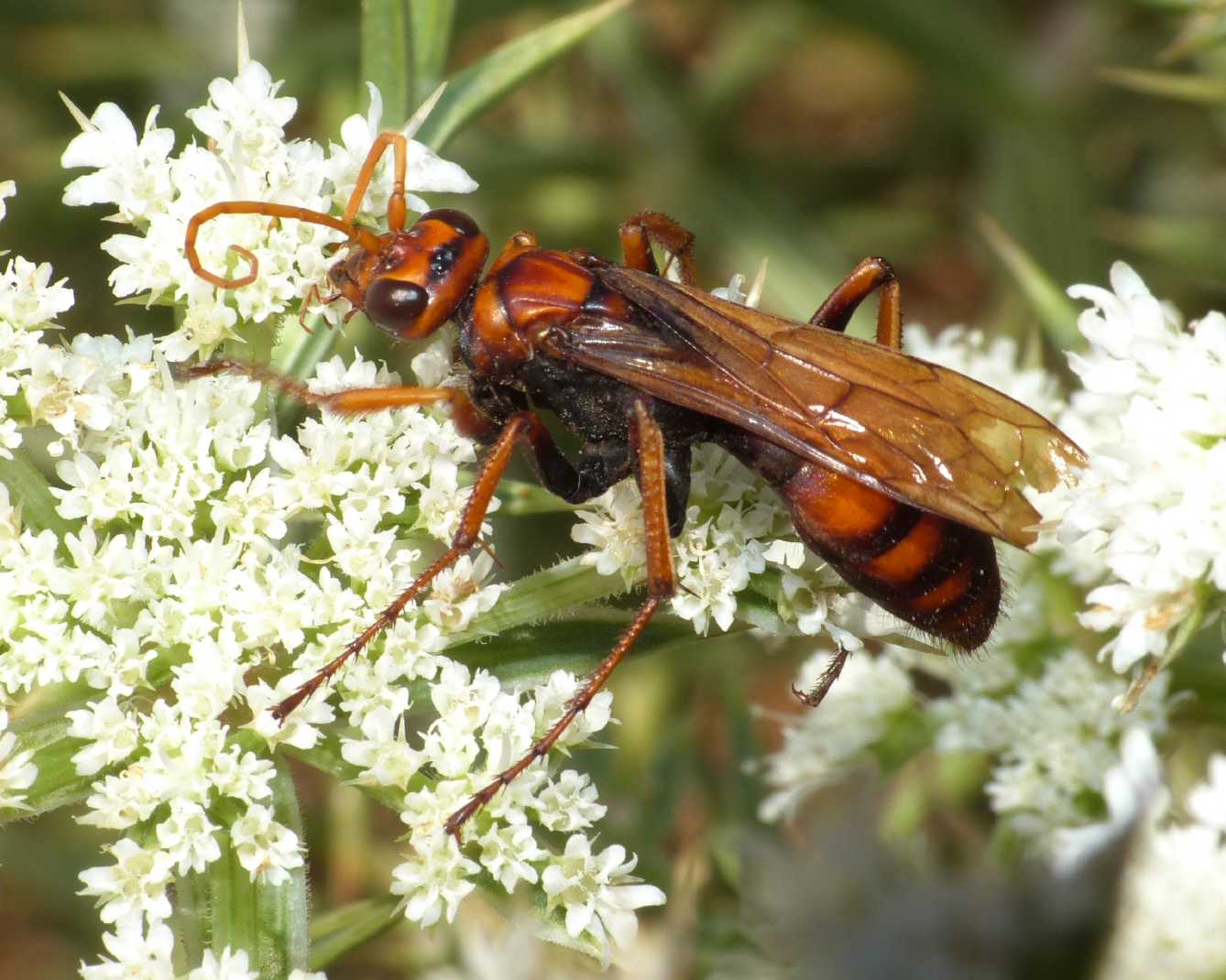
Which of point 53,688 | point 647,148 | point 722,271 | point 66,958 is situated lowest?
point 53,688

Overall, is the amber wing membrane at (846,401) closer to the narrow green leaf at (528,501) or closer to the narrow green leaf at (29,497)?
the narrow green leaf at (528,501)

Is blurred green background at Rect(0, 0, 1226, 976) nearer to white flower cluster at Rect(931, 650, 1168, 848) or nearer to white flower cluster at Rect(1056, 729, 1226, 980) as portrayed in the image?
white flower cluster at Rect(931, 650, 1168, 848)

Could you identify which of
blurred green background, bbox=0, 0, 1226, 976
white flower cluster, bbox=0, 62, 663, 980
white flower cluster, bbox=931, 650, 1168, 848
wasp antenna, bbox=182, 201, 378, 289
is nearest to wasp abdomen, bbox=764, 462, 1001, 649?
white flower cluster, bbox=0, 62, 663, 980

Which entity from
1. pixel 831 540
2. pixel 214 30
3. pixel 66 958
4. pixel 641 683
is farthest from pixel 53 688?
pixel 214 30

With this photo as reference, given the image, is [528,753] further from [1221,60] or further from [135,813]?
[1221,60]

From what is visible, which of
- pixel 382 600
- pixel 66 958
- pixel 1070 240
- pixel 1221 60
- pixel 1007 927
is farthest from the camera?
pixel 66 958
